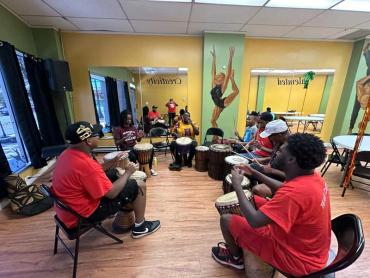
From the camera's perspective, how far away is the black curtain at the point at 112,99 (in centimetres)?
441

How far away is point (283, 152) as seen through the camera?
105 cm

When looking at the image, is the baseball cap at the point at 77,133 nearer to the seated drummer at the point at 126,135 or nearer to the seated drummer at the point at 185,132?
the seated drummer at the point at 126,135

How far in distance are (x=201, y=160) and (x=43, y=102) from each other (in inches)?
122

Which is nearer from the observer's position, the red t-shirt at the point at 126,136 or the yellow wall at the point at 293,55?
the red t-shirt at the point at 126,136

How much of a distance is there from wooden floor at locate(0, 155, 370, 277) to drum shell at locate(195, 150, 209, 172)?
0.88 meters

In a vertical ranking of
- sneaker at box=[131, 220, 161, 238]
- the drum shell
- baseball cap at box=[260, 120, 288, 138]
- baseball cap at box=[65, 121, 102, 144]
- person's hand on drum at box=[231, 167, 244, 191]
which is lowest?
sneaker at box=[131, 220, 161, 238]

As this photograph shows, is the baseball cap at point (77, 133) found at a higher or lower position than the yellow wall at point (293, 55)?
lower

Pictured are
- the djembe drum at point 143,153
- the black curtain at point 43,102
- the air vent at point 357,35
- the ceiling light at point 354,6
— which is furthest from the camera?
the air vent at point 357,35

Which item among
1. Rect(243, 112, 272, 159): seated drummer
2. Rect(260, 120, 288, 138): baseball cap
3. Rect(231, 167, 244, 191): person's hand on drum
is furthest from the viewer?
Rect(243, 112, 272, 159): seated drummer

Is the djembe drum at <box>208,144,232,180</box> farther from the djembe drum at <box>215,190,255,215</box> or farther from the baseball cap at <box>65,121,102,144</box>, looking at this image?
the baseball cap at <box>65,121,102,144</box>

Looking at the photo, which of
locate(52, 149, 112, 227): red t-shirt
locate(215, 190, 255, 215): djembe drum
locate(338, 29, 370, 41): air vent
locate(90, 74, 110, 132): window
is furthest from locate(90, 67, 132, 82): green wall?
locate(338, 29, 370, 41): air vent

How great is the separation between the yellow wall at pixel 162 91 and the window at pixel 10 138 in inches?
89.6

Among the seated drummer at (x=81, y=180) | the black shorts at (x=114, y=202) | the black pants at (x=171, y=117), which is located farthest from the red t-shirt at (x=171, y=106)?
the seated drummer at (x=81, y=180)

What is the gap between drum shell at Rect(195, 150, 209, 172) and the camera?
3443 millimetres
